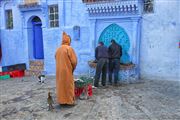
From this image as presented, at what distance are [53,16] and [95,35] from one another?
2722mm

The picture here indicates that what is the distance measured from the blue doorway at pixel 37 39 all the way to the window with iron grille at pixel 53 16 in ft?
3.53

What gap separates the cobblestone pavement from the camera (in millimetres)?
6113

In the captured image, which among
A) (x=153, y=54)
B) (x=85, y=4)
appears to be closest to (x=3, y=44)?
(x=85, y=4)

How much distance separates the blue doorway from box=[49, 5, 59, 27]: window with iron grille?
3.53ft

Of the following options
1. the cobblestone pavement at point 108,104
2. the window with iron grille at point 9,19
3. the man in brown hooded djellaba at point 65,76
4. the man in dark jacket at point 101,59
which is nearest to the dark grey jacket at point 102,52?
the man in dark jacket at point 101,59

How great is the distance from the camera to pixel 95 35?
10805mm

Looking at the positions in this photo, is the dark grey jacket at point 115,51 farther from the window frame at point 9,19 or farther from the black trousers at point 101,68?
the window frame at point 9,19

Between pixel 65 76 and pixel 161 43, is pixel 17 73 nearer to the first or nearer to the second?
pixel 65 76

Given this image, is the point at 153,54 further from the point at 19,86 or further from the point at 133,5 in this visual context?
the point at 19,86

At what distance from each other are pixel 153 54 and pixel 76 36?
3.70 m

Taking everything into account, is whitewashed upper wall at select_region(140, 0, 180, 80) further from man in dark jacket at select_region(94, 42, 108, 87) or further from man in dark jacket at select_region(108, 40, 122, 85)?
man in dark jacket at select_region(94, 42, 108, 87)

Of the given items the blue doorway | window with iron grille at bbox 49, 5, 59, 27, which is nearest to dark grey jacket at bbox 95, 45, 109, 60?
window with iron grille at bbox 49, 5, 59, 27

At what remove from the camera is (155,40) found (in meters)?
9.54

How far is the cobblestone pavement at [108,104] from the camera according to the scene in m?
6.11
